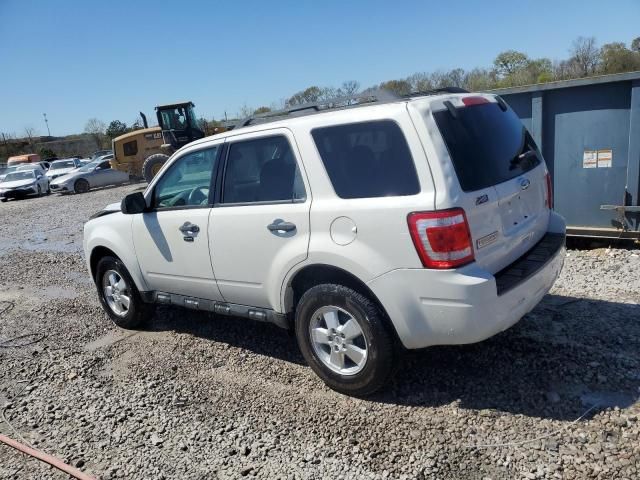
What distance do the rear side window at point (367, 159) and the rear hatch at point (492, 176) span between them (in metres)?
0.25

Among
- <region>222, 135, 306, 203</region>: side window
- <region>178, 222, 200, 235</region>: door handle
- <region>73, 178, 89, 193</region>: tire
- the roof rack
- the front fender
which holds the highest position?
the roof rack

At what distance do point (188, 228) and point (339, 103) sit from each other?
1596 millimetres

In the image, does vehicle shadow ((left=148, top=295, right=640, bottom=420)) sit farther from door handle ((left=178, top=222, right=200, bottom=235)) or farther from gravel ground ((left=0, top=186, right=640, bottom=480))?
door handle ((left=178, top=222, right=200, bottom=235))

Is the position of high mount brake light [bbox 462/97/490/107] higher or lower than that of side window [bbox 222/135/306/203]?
higher

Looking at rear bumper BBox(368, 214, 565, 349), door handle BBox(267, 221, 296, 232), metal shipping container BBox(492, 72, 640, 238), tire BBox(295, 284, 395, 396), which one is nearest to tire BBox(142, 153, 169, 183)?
metal shipping container BBox(492, 72, 640, 238)

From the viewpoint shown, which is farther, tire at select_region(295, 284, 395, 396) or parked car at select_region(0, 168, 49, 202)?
parked car at select_region(0, 168, 49, 202)

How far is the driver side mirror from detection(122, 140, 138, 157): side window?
23637 mm

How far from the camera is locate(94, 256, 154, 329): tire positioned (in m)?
5.18

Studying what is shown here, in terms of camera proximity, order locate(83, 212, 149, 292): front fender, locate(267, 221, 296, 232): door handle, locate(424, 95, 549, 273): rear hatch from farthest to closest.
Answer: locate(83, 212, 149, 292): front fender → locate(267, 221, 296, 232): door handle → locate(424, 95, 549, 273): rear hatch

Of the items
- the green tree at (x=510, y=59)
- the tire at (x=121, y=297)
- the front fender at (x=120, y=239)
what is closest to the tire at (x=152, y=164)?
the tire at (x=121, y=297)

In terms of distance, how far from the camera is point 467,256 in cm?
297

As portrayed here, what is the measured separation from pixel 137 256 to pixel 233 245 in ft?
4.65

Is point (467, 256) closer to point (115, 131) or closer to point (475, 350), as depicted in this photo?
point (475, 350)

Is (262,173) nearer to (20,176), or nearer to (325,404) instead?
(325,404)
